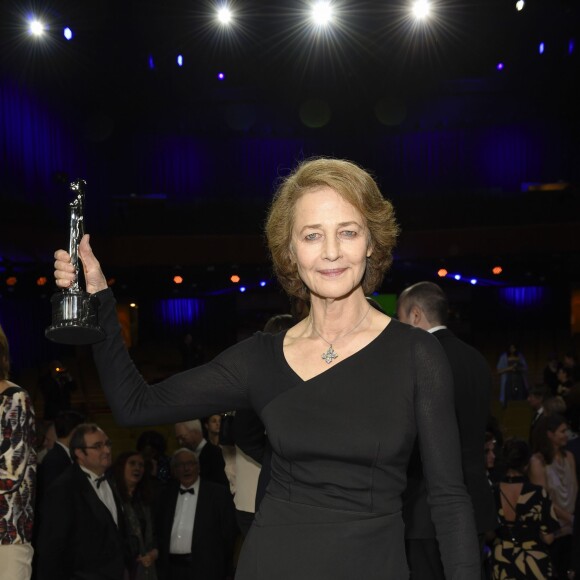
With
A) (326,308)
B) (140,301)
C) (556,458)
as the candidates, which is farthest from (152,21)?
(326,308)

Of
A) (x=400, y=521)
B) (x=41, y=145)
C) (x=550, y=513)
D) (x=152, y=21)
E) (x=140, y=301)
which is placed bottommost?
(x=550, y=513)

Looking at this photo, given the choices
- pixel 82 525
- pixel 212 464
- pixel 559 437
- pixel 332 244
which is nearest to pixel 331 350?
pixel 332 244

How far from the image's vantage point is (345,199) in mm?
1704

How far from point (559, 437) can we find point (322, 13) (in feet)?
41.9

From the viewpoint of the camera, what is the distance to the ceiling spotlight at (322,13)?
53.7 feet

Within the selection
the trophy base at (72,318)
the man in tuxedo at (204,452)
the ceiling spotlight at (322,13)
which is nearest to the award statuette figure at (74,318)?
the trophy base at (72,318)

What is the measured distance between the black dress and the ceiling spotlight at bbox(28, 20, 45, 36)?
13870 mm

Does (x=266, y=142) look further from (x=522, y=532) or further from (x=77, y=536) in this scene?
(x=77, y=536)

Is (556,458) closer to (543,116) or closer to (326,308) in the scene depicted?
(326,308)

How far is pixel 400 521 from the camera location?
1641mm

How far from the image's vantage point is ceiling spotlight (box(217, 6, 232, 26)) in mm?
15799

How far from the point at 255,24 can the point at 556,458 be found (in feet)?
43.4

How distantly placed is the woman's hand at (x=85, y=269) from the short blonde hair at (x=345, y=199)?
38cm

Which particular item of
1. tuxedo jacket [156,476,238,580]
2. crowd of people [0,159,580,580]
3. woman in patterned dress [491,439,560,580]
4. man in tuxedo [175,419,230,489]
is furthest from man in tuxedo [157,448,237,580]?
crowd of people [0,159,580,580]
